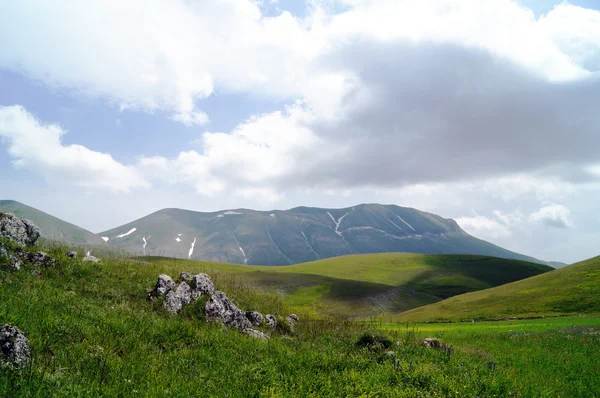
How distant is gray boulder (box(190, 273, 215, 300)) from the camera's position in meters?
19.2

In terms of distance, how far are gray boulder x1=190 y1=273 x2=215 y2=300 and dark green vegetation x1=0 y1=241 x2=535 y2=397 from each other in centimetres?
133

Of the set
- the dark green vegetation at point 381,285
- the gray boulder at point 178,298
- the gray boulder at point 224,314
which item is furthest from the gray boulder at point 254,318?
the dark green vegetation at point 381,285

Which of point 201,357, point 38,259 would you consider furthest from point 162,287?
point 201,357

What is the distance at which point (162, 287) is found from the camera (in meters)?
18.0

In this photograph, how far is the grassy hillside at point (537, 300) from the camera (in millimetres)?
61062

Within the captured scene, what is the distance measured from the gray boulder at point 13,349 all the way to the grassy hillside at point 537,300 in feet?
234

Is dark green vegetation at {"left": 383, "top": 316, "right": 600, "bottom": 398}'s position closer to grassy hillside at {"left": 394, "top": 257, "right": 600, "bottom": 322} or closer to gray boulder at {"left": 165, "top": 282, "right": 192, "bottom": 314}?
gray boulder at {"left": 165, "top": 282, "right": 192, "bottom": 314}

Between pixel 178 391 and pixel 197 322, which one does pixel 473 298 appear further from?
pixel 178 391

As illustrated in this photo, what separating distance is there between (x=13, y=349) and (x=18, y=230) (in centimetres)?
1638

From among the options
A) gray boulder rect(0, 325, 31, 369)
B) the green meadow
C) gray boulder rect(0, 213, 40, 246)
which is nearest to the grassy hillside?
the green meadow

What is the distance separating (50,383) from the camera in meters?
6.74

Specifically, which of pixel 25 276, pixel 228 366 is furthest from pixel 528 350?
pixel 25 276

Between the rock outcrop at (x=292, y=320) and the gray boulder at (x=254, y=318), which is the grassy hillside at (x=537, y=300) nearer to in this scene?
the rock outcrop at (x=292, y=320)

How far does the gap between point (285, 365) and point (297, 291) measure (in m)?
115
